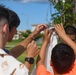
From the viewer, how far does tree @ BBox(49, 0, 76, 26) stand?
21.3 feet

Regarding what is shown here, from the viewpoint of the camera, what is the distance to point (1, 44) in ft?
6.77

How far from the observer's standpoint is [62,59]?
101 inches

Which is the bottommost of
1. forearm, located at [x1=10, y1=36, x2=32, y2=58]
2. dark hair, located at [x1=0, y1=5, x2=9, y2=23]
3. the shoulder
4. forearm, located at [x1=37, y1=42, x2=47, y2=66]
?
the shoulder

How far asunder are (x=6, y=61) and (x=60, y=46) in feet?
2.54

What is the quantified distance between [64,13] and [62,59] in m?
4.12

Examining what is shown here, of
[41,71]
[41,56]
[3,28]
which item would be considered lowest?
[41,71]

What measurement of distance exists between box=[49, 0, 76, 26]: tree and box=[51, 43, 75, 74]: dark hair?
3.76m

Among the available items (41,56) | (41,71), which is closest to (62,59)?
(41,71)

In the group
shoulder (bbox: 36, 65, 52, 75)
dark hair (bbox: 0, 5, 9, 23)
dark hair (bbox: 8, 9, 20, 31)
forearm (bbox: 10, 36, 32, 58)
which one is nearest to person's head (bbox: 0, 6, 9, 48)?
dark hair (bbox: 0, 5, 9, 23)

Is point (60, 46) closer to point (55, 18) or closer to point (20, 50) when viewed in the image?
point (20, 50)

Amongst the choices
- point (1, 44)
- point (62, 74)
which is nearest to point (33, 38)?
point (62, 74)

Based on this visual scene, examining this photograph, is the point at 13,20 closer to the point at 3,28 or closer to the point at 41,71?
the point at 3,28

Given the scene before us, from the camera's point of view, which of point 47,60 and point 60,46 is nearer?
point 60,46

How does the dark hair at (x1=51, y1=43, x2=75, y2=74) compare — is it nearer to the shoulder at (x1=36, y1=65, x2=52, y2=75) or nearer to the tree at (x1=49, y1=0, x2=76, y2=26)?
the shoulder at (x1=36, y1=65, x2=52, y2=75)
